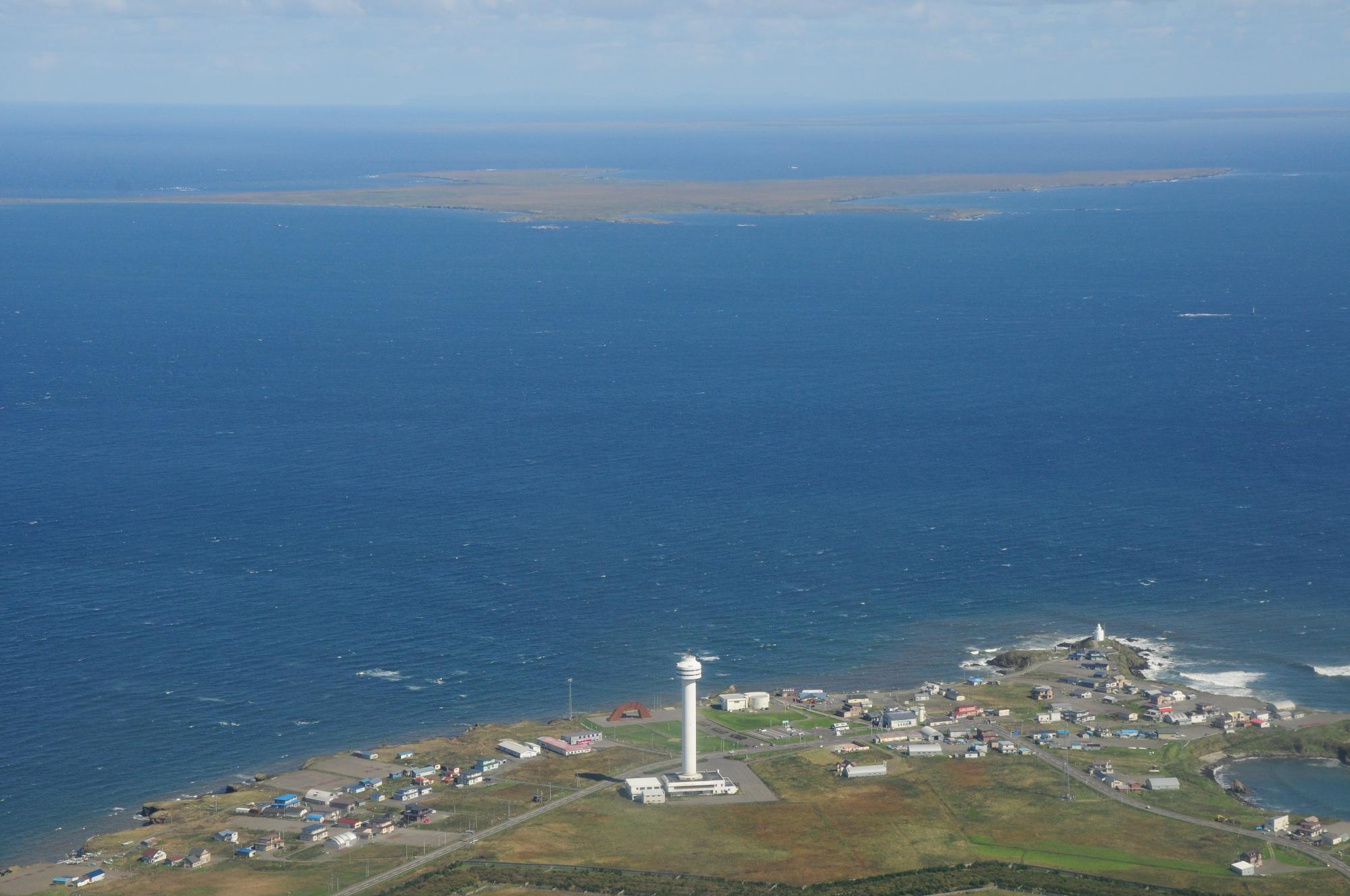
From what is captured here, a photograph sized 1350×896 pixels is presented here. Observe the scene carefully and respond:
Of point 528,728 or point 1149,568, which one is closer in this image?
point 528,728

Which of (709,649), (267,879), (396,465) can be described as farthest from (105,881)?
(396,465)

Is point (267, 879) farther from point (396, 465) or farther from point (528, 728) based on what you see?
point (396, 465)

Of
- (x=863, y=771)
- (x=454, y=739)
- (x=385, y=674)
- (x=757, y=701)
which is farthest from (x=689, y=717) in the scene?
(x=385, y=674)

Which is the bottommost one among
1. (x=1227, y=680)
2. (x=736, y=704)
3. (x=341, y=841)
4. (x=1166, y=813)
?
(x=1166, y=813)

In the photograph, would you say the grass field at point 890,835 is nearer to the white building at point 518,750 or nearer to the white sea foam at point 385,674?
the white building at point 518,750

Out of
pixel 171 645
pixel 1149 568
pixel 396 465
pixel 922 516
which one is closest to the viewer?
pixel 171 645

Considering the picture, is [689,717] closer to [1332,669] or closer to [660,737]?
[660,737]
